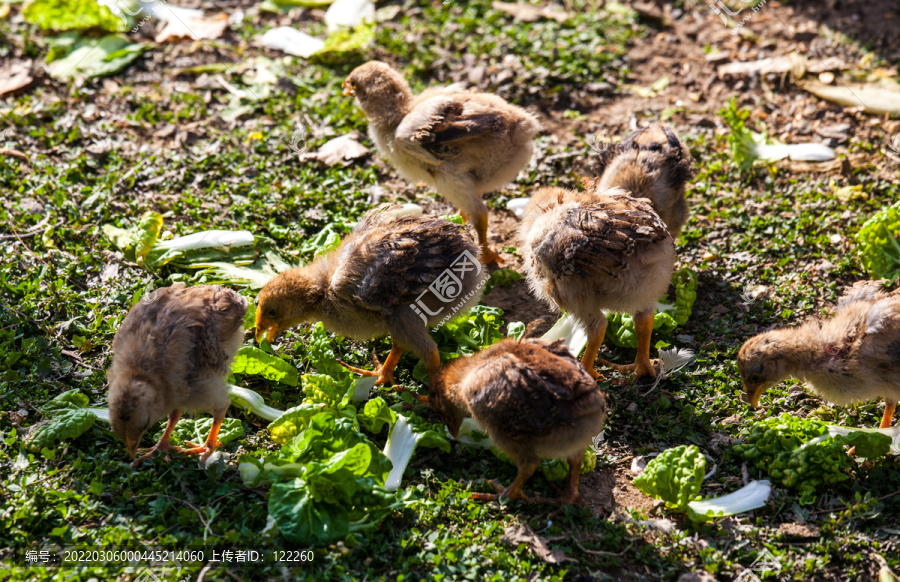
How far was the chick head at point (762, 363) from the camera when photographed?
15.3ft

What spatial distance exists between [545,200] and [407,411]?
6.33 ft

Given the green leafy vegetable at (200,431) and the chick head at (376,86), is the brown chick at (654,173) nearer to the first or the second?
the chick head at (376,86)

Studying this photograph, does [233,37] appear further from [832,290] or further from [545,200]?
[832,290]

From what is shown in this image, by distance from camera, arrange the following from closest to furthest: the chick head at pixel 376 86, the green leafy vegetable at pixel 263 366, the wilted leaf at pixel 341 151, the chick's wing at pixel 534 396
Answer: the chick's wing at pixel 534 396
the green leafy vegetable at pixel 263 366
the chick head at pixel 376 86
the wilted leaf at pixel 341 151

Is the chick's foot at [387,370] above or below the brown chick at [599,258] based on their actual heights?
below

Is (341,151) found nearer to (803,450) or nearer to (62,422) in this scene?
(62,422)

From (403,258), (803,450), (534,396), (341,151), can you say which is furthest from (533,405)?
(341,151)

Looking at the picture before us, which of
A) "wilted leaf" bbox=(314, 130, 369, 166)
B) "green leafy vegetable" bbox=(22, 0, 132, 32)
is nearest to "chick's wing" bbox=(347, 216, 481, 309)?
"wilted leaf" bbox=(314, 130, 369, 166)

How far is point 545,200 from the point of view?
215 inches

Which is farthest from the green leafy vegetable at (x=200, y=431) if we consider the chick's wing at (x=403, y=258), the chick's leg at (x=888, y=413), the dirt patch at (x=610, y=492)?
the chick's leg at (x=888, y=413)

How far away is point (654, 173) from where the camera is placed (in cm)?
565

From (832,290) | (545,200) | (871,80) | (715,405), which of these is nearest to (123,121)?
(545,200)

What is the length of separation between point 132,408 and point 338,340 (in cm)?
190

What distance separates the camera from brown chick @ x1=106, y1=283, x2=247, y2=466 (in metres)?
4.16
